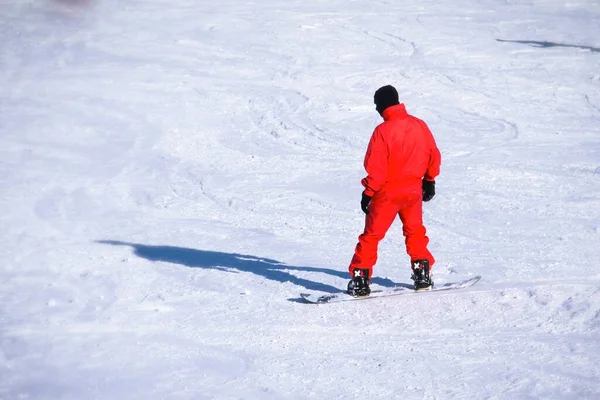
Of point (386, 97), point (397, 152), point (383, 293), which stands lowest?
point (383, 293)

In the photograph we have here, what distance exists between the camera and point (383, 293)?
538 centimetres

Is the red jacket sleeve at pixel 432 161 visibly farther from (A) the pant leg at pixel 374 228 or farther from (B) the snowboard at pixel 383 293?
(B) the snowboard at pixel 383 293

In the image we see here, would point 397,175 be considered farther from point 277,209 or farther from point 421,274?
point 277,209

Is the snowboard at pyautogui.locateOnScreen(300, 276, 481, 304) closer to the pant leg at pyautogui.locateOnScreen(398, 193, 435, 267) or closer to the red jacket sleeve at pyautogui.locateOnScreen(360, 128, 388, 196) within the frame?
the pant leg at pyautogui.locateOnScreen(398, 193, 435, 267)

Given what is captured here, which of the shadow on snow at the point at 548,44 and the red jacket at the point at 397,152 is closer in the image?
the red jacket at the point at 397,152

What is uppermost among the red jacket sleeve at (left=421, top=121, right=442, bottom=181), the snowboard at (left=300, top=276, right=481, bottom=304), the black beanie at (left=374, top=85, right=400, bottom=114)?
the black beanie at (left=374, top=85, right=400, bottom=114)

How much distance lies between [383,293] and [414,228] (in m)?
0.49

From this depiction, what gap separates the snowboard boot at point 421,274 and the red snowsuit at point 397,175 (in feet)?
0.17

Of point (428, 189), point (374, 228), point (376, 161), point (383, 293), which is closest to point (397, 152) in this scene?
point (376, 161)

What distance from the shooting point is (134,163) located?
8.88m

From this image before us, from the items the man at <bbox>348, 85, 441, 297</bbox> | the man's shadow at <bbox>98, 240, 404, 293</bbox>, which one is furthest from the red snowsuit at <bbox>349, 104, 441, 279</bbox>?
the man's shadow at <bbox>98, 240, 404, 293</bbox>

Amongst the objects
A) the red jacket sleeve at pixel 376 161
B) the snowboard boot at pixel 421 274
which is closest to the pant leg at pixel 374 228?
the red jacket sleeve at pixel 376 161

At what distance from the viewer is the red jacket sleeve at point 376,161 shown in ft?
16.2

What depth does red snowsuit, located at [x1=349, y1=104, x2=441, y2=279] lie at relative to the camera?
4.95 metres
